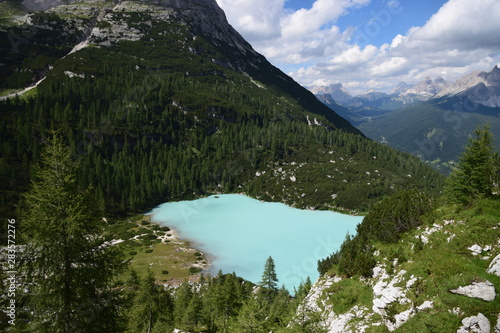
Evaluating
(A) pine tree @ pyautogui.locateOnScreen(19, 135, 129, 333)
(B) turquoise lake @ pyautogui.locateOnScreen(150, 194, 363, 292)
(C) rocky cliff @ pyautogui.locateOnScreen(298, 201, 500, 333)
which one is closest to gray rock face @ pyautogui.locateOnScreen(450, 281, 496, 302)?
(C) rocky cliff @ pyautogui.locateOnScreen(298, 201, 500, 333)

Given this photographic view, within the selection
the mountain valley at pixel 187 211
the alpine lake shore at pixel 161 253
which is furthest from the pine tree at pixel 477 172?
the alpine lake shore at pixel 161 253

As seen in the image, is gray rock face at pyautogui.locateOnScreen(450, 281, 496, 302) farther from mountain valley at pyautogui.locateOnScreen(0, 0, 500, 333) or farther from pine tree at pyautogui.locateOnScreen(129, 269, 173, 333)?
pine tree at pyautogui.locateOnScreen(129, 269, 173, 333)

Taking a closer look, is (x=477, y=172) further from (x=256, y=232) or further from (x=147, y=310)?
(x=256, y=232)

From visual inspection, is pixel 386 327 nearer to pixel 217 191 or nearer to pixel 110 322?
pixel 110 322

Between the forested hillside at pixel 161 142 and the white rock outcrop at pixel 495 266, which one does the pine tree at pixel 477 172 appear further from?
the forested hillside at pixel 161 142

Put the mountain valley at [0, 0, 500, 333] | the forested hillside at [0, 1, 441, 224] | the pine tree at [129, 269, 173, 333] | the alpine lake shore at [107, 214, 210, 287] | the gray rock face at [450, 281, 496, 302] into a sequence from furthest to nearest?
the forested hillside at [0, 1, 441, 224] → the alpine lake shore at [107, 214, 210, 287] → the pine tree at [129, 269, 173, 333] → the gray rock face at [450, 281, 496, 302] → the mountain valley at [0, 0, 500, 333]
